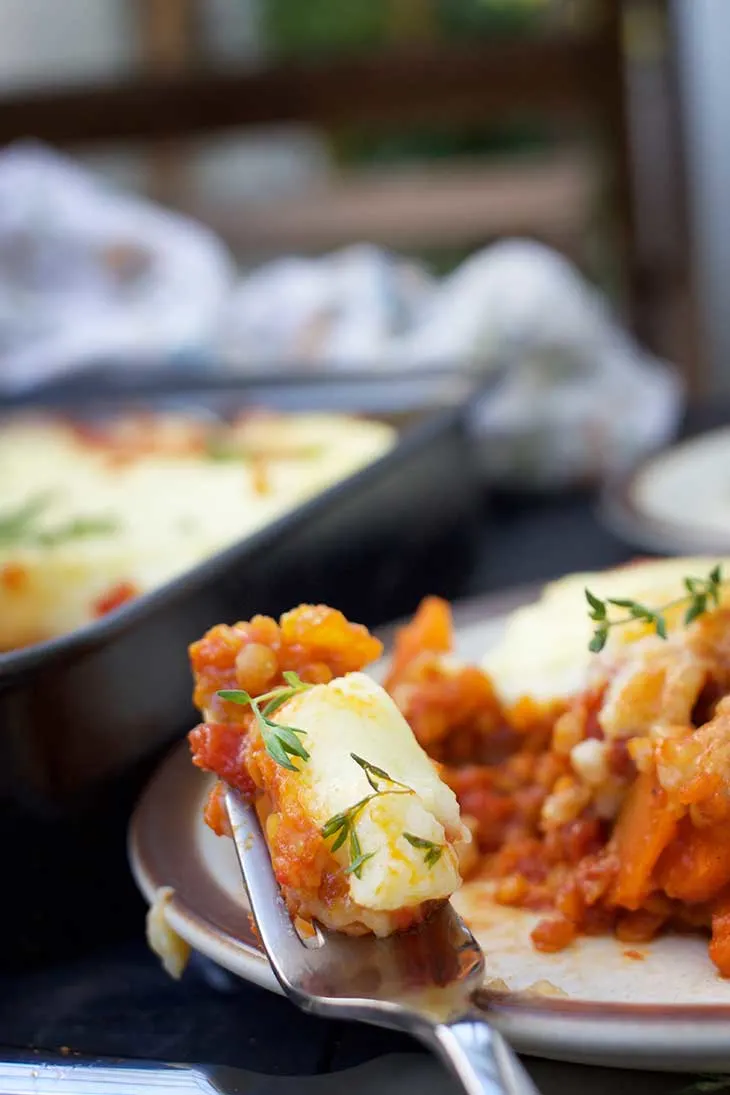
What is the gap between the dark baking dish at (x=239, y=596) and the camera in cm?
110

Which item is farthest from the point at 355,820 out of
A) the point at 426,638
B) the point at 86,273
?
the point at 86,273

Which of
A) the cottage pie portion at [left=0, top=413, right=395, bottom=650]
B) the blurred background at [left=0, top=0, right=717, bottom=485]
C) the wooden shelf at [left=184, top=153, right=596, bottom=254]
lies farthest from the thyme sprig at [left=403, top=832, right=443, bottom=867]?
the wooden shelf at [left=184, top=153, right=596, bottom=254]

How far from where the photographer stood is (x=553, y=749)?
3.51 feet

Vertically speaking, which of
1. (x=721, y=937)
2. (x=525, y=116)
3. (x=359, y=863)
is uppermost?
(x=525, y=116)

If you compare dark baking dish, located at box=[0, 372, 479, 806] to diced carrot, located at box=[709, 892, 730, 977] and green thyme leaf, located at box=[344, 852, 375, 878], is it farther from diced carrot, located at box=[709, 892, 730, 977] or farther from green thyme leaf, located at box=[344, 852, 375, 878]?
diced carrot, located at box=[709, 892, 730, 977]

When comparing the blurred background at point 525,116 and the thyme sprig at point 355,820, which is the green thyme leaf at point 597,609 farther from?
the blurred background at point 525,116

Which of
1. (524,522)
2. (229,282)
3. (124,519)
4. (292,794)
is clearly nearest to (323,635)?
(292,794)

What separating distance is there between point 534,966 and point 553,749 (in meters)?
0.21

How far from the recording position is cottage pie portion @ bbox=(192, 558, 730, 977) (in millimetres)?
830

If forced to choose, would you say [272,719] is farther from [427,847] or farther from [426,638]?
[426,638]

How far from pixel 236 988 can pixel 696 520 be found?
3.22 feet

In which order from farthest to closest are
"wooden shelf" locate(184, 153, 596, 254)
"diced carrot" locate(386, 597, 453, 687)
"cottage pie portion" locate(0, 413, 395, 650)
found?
"wooden shelf" locate(184, 153, 596, 254) < "cottage pie portion" locate(0, 413, 395, 650) < "diced carrot" locate(386, 597, 453, 687)

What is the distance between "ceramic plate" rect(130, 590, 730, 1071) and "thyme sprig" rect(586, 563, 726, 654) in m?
0.21

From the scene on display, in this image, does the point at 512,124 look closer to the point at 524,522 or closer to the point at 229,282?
the point at 229,282
